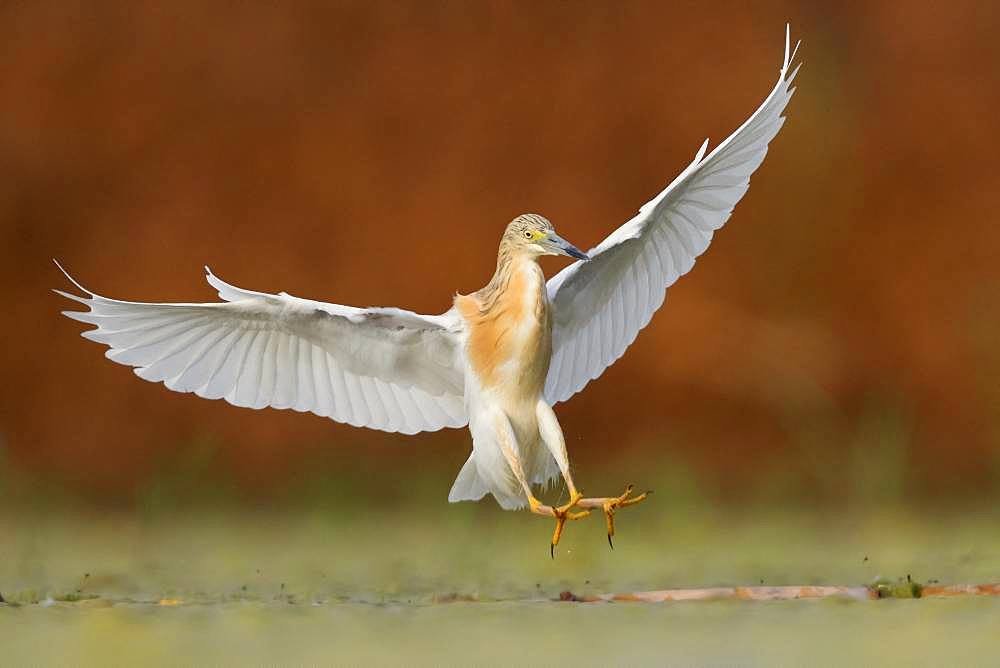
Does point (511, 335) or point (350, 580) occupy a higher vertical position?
point (511, 335)

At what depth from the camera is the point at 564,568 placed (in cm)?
439

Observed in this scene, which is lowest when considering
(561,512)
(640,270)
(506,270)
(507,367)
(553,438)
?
(561,512)

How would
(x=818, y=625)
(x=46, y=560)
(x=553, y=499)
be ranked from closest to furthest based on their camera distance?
(x=818, y=625), (x=553, y=499), (x=46, y=560)

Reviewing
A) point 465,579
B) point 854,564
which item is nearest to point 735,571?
point 854,564

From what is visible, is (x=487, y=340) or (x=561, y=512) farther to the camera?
(x=487, y=340)

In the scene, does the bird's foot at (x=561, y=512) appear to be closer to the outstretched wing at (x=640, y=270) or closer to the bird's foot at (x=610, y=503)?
the bird's foot at (x=610, y=503)

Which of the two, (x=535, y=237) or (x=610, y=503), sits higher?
(x=535, y=237)

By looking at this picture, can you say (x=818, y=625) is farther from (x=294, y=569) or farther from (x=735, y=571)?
(x=294, y=569)

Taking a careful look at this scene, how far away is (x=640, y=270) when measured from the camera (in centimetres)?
396

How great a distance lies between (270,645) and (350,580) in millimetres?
744

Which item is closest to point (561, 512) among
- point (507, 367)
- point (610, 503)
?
point (610, 503)

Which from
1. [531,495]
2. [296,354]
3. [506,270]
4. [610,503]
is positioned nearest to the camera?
[610,503]

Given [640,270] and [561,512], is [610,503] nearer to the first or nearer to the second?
[561,512]

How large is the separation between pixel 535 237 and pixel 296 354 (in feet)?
1.83
